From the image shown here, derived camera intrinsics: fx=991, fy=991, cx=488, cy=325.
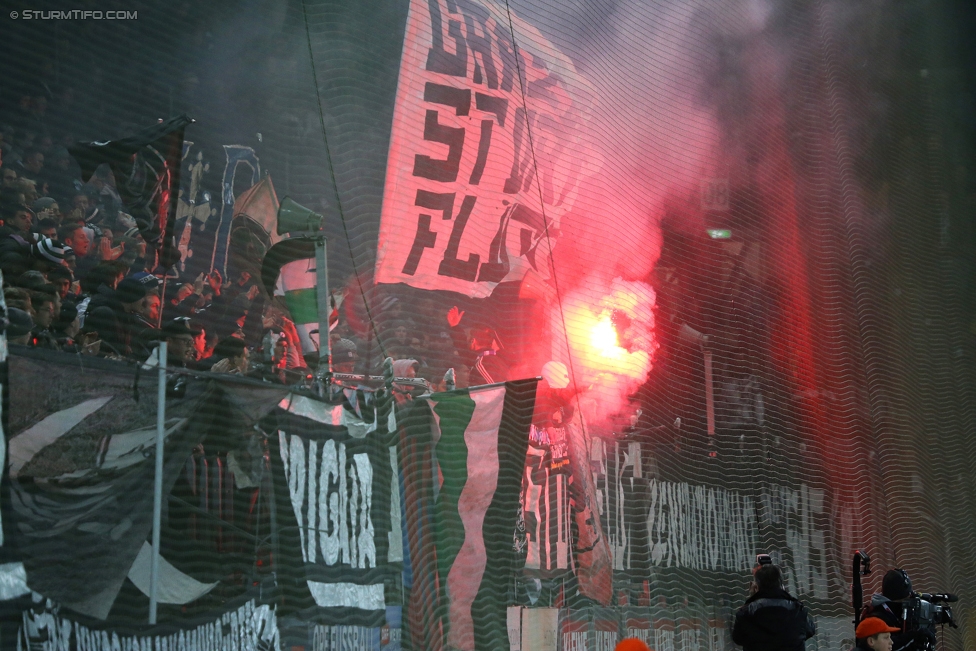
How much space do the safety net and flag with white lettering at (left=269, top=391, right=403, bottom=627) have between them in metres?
0.02

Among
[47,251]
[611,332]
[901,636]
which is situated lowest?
[901,636]

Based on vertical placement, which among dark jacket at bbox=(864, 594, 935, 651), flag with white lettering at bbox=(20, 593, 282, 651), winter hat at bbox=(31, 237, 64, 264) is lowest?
dark jacket at bbox=(864, 594, 935, 651)

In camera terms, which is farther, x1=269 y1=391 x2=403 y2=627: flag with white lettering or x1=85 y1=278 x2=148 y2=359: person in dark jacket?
x1=269 y1=391 x2=403 y2=627: flag with white lettering

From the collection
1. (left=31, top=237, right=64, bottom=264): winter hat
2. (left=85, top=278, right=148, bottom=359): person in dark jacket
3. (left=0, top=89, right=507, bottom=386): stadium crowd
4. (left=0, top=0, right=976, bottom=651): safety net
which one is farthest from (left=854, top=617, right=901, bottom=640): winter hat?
(left=31, top=237, right=64, bottom=264): winter hat

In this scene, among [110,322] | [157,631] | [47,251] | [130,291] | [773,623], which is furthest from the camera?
[130,291]

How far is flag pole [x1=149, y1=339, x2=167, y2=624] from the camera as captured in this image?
3965 mm

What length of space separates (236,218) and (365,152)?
35.2 inches

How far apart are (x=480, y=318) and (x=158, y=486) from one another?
10.2 ft

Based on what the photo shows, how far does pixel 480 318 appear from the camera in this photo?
22.1 feet

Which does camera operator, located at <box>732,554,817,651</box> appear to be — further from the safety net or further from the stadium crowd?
the stadium crowd

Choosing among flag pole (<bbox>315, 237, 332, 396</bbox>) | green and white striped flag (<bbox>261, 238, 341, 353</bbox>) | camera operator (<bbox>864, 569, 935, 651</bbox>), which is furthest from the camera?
green and white striped flag (<bbox>261, 238, 341, 353</bbox>)

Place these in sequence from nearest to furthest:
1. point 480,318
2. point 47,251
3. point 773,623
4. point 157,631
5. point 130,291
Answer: point 157,631 < point 773,623 < point 47,251 < point 130,291 < point 480,318

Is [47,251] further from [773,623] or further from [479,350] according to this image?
[773,623]

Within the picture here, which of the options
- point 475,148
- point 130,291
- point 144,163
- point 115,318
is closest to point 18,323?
point 115,318
